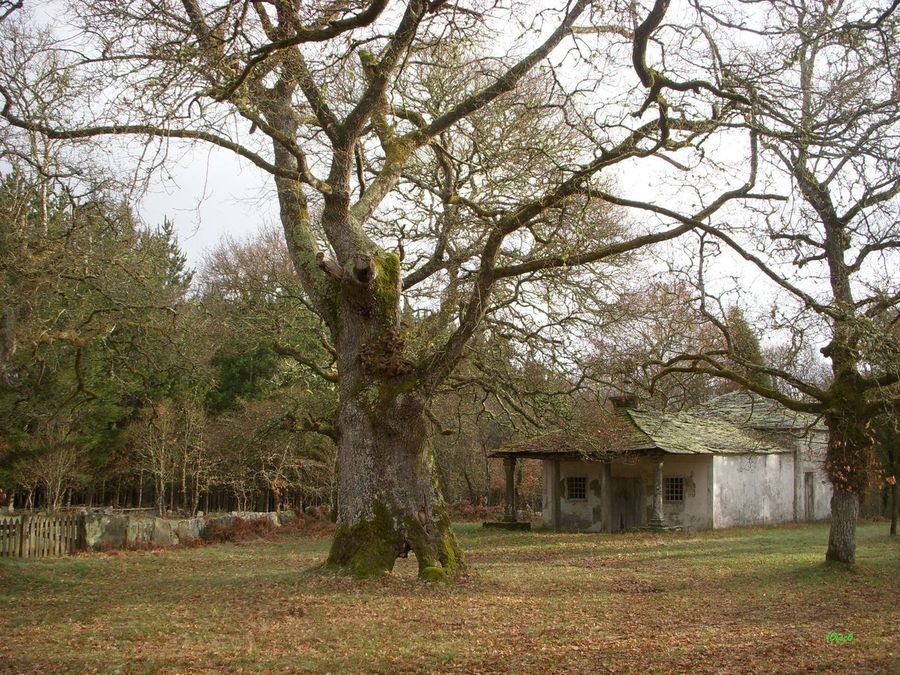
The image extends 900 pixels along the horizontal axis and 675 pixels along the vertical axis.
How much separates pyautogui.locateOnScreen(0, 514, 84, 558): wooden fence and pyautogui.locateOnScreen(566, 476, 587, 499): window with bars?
17.3m

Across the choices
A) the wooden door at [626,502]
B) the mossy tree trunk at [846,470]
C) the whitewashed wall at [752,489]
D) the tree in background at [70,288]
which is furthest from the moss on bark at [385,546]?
the wooden door at [626,502]

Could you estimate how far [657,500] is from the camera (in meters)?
28.0

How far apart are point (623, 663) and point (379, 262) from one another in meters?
7.29

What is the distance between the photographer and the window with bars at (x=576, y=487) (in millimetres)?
30550

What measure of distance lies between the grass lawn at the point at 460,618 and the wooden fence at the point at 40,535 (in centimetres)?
143

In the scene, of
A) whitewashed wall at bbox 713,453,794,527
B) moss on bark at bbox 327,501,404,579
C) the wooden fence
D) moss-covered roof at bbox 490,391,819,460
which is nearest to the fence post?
the wooden fence

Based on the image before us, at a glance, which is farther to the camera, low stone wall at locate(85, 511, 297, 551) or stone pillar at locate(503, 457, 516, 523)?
stone pillar at locate(503, 457, 516, 523)

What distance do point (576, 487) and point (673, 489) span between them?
357cm

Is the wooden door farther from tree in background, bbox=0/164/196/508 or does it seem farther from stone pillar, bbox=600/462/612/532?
tree in background, bbox=0/164/196/508

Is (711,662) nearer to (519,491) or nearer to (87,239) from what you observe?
(87,239)

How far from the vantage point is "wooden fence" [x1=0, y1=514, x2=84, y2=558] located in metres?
18.7

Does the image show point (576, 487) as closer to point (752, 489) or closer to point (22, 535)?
point (752, 489)

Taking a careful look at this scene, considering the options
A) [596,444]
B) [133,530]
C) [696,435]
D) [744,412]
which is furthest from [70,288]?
[744,412]

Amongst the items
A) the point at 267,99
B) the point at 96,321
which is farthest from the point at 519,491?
the point at 267,99
